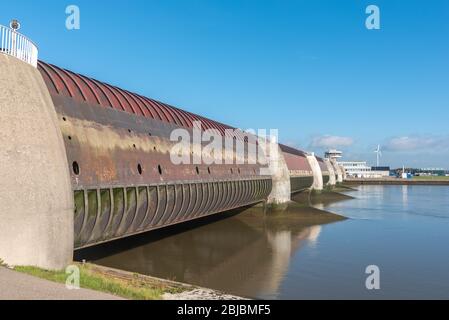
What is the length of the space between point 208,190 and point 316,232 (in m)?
13.7

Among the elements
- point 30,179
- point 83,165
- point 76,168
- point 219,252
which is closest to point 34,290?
point 30,179

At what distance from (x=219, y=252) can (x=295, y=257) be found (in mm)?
5244

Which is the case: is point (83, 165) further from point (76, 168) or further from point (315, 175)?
point (315, 175)

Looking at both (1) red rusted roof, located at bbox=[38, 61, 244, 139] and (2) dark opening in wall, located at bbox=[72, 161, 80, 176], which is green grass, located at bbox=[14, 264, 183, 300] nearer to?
(2) dark opening in wall, located at bbox=[72, 161, 80, 176]

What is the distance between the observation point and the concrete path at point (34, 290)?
30.6 ft

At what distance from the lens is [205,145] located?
35.5 m

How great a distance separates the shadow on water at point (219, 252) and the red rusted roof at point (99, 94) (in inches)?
324

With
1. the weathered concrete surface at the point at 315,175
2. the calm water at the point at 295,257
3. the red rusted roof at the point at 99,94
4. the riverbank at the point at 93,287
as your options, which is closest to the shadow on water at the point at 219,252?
the calm water at the point at 295,257

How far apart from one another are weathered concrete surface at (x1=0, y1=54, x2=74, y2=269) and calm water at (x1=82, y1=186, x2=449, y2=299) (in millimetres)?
9024

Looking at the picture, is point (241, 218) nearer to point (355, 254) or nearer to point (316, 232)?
point (316, 232)

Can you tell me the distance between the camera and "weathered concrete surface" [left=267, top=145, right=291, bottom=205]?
52656 mm

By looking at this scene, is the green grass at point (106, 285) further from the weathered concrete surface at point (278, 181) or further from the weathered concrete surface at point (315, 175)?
the weathered concrete surface at point (315, 175)

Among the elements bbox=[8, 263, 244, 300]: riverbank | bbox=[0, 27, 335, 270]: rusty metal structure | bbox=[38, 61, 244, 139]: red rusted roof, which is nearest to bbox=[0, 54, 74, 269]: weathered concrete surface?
bbox=[0, 27, 335, 270]: rusty metal structure
